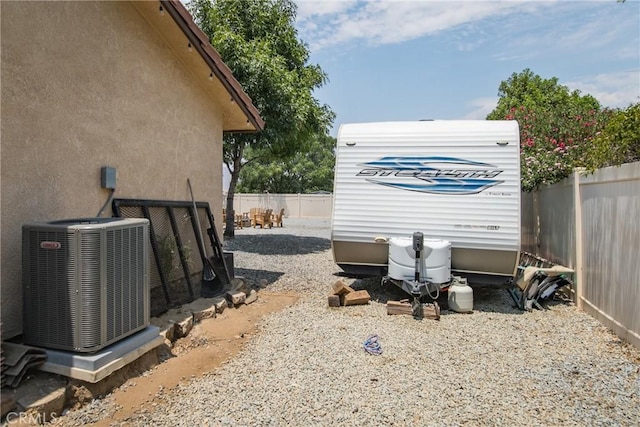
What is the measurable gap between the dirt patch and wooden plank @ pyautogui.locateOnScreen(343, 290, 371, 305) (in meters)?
0.95

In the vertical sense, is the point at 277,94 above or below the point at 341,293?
above

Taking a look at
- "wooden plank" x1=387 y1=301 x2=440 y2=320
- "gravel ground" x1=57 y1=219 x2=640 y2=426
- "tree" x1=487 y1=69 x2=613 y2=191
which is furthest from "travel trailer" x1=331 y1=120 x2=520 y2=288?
"tree" x1=487 y1=69 x2=613 y2=191

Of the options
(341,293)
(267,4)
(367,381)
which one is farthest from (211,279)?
(267,4)

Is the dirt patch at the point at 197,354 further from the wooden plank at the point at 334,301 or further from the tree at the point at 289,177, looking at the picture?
the tree at the point at 289,177

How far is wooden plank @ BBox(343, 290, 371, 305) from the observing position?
251 inches

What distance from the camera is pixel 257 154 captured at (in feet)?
50.3

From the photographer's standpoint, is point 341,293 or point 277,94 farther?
point 277,94

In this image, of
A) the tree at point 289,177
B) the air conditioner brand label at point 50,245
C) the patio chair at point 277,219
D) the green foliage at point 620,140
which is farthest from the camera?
the tree at point 289,177

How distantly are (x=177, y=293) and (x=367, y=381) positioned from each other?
3.27m

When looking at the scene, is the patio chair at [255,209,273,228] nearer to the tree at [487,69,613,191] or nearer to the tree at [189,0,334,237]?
the tree at [189,0,334,237]

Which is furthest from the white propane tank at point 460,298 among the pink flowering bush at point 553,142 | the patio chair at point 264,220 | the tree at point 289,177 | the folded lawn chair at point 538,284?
the tree at point 289,177

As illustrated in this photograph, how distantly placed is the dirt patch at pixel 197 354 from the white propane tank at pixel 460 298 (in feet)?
8.26

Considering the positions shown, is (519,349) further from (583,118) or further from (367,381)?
(583,118)

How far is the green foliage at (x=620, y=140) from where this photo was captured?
4875mm
